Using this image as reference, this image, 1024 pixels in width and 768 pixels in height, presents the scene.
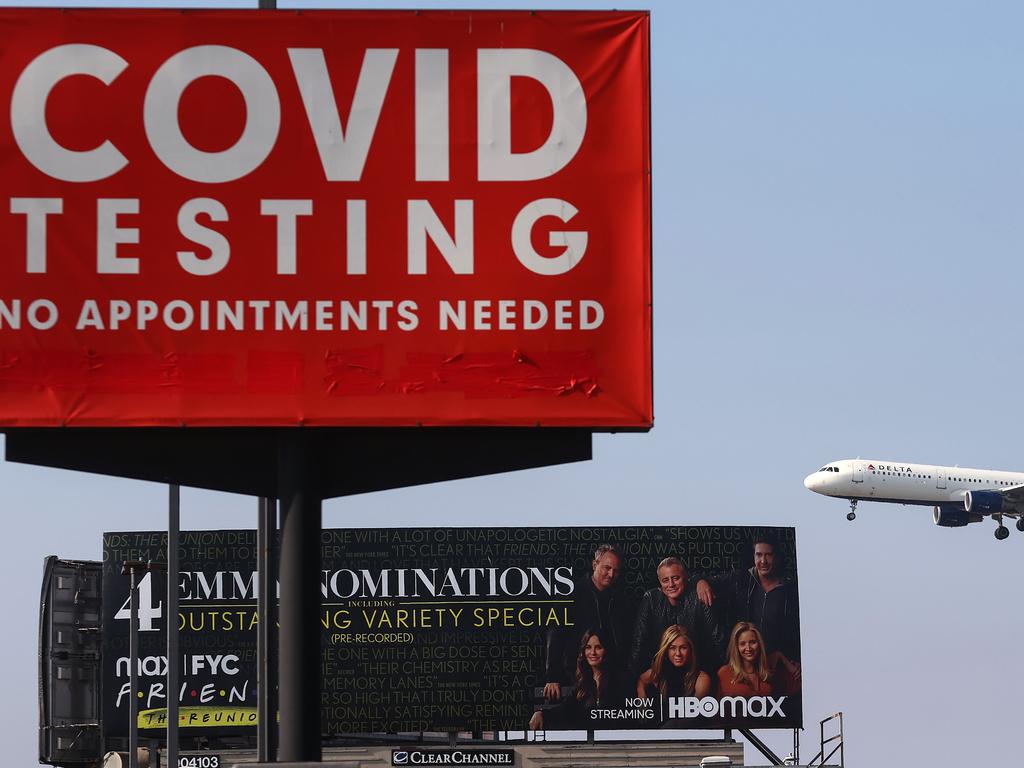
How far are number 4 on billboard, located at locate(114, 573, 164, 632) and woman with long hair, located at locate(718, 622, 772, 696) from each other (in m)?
16.7

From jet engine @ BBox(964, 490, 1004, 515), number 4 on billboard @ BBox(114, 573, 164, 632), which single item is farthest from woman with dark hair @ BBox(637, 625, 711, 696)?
jet engine @ BBox(964, 490, 1004, 515)

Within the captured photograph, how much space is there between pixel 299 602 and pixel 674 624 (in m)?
50.6

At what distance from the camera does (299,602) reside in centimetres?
1431

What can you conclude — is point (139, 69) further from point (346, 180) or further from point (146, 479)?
point (146, 479)

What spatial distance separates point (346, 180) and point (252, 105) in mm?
800

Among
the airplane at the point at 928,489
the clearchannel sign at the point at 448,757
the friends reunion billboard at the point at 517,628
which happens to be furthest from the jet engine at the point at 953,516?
the clearchannel sign at the point at 448,757

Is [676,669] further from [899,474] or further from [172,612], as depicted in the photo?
[899,474]

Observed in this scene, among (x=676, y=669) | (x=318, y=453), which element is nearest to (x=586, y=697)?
(x=676, y=669)

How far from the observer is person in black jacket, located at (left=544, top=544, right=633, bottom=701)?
2520 inches

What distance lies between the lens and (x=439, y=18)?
14664mm

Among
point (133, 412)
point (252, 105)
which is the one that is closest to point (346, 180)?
point (252, 105)

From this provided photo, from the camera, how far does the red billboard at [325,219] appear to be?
14375 millimetres

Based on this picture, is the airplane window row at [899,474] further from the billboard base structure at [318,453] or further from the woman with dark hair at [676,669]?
the billboard base structure at [318,453]

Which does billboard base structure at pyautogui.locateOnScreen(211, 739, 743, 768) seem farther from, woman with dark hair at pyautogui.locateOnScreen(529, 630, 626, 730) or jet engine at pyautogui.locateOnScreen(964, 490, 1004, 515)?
jet engine at pyautogui.locateOnScreen(964, 490, 1004, 515)
